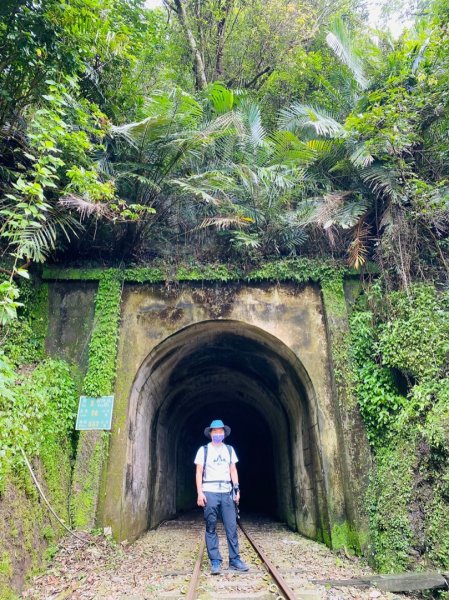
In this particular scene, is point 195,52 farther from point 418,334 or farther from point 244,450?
point 244,450

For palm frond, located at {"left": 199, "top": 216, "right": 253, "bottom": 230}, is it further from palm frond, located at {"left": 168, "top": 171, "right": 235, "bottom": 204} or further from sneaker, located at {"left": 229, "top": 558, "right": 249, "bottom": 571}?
sneaker, located at {"left": 229, "top": 558, "right": 249, "bottom": 571}

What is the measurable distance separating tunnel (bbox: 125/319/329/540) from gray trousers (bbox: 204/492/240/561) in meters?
2.53

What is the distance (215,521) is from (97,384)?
3411 millimetres

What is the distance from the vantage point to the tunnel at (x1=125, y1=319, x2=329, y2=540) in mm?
8195

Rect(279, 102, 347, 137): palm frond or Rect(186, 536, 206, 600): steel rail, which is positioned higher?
Rect(279, 102, 347, 137): palm frond

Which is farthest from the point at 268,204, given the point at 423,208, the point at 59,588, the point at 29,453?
the point at 59,588

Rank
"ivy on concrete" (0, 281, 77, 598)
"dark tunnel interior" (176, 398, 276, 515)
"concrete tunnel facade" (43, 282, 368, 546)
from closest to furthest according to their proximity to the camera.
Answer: "ivy on concrete" (0, 281, 77, 598) → "concrete tunnel facade" (43, 282, 368, 546) → "dark tunnel interior" (176, 398, 276, 515)

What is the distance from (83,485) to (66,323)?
9.99 feet

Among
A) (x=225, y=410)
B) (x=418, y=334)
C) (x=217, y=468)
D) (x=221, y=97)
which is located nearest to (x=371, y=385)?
(x=418, y=334)

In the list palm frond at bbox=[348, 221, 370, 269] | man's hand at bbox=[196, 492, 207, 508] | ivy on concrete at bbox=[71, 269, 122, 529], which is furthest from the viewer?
palm frond at bbox=[348, 221, 370, 269]

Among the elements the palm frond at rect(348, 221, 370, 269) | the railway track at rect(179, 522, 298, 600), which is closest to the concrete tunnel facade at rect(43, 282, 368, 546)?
the palm frond at rect(348, 221, 370, 269)

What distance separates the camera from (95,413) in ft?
23.9

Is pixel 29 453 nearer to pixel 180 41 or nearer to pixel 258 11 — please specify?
pixel 180 41

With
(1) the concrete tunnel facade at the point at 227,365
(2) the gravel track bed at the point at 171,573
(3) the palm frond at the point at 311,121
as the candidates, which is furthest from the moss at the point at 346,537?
(3) the palm frond at the point at 311,121
